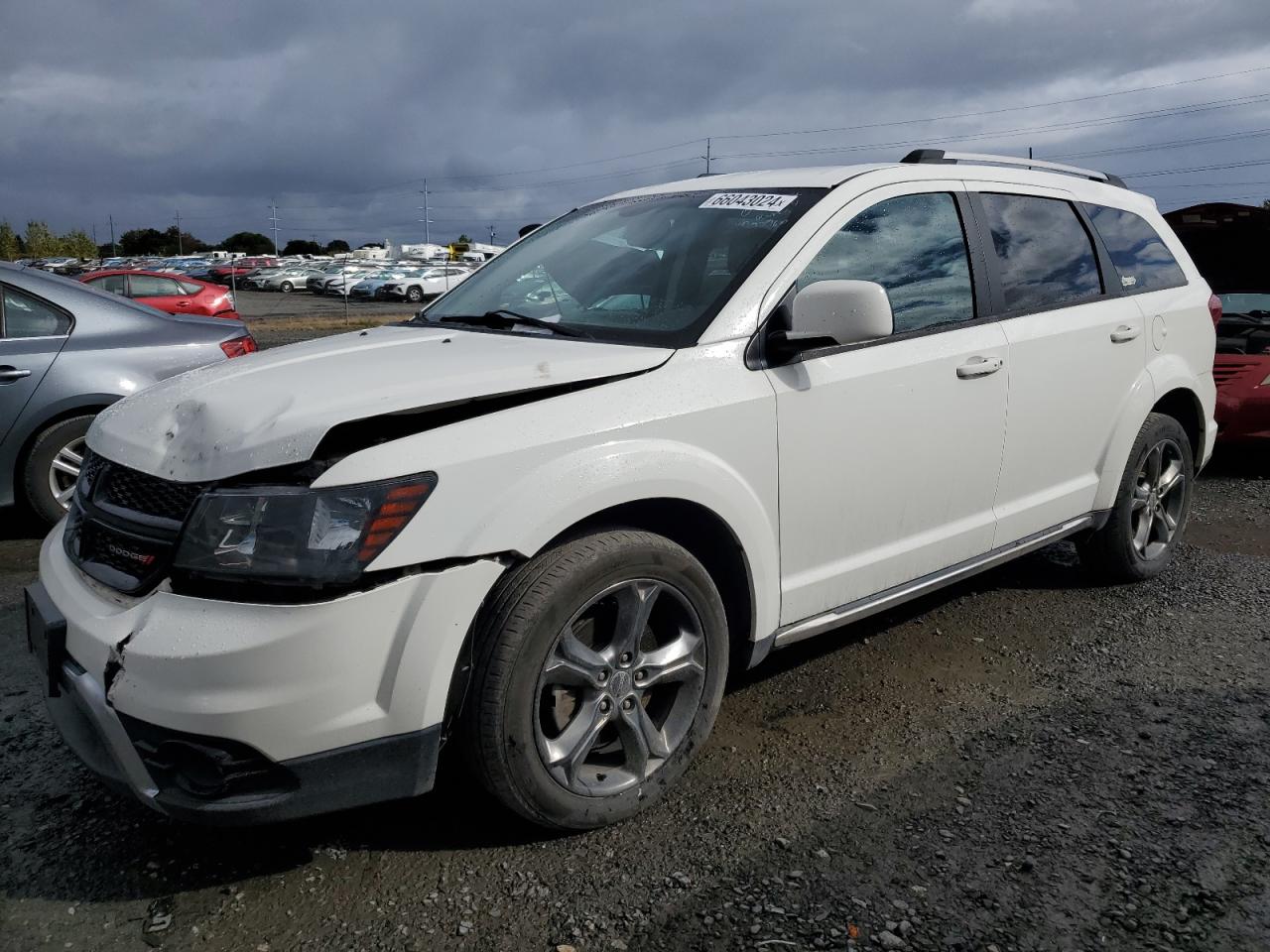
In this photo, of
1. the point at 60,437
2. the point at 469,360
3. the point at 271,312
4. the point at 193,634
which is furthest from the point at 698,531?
the point at 271,312

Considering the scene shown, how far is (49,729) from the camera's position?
346cm

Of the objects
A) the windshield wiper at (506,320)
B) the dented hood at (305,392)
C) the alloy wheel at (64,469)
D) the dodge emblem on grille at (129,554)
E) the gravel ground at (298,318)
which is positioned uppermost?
the windshield wiper at (506,320)

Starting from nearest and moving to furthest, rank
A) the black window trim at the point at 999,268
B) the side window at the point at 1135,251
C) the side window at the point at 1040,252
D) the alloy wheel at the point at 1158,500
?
the black window trim at the point at 999,268, the side window at the point at 1040,252, the side window at the point at 1135,251, the alloy wheel at the point at 1158,500

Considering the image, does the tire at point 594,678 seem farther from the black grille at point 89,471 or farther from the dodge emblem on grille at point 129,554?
the black grille at point 89,471

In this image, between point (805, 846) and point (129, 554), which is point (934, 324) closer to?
point (805, 846)

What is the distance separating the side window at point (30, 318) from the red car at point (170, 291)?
1768cm

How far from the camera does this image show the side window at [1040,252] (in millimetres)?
3934

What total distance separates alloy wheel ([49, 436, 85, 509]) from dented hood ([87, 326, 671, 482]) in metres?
3.14

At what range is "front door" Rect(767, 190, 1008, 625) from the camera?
314 centimetres

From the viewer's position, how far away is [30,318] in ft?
19.1

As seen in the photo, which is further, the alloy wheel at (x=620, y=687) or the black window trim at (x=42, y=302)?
the black window trim at (x=42, y=302)

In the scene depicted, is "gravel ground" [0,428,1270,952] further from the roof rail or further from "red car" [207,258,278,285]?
"red car" [207,258,278,285]

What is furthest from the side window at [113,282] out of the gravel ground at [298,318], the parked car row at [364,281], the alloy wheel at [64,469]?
the alloy wheel at [64,469]

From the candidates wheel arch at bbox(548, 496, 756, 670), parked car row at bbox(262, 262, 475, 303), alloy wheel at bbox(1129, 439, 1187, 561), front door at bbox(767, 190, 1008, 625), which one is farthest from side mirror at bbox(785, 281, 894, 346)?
parked car row at bbox(262, 262, 475, 303)
